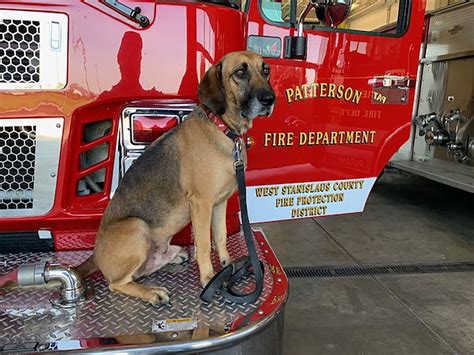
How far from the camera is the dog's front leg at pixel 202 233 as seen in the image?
1752 millimetres

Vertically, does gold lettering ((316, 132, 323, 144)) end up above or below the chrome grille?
below

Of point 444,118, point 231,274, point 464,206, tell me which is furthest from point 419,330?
point 464,206

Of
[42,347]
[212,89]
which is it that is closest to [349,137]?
[212,89]

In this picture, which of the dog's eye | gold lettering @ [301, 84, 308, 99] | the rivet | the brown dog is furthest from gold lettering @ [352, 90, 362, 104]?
the rivet

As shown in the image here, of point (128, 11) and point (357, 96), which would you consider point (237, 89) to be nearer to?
point (128, 11)

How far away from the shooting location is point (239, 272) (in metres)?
1.80

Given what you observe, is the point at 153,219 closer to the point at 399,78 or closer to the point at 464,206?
the point at 399,78

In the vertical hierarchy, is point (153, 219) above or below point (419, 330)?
above

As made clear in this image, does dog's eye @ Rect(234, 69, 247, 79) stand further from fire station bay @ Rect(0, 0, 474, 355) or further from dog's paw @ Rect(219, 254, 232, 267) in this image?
dog's paw @ Rect(219, 254, 232, 267)

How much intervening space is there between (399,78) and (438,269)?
1.84 m

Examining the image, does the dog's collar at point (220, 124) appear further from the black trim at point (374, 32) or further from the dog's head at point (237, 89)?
the black trim at point (374, 32)

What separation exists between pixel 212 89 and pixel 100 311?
949 mm

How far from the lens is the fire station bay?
1.55 metres

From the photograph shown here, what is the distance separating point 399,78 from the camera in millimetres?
2686
